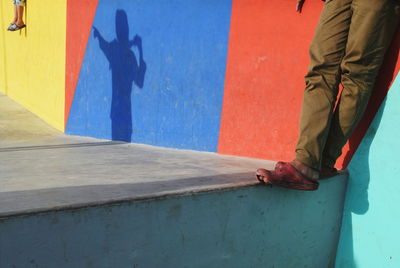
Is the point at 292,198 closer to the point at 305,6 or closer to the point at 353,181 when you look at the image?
the point at 353,181

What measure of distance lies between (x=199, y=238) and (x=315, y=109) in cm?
91

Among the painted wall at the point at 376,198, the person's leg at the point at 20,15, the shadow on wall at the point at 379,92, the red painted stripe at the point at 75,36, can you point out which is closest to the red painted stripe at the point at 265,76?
the shadow on wall at the point at 379,92

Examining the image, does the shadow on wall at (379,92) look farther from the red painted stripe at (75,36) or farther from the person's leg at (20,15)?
the person's leg at (20,15)

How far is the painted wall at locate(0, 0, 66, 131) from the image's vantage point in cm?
455

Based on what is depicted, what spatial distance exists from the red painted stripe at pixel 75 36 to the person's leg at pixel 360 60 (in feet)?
8.63

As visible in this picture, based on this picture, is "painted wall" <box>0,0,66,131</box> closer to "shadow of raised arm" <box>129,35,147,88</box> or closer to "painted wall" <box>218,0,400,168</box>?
"shadow of raised arm" <box>129,35,147,88</box>

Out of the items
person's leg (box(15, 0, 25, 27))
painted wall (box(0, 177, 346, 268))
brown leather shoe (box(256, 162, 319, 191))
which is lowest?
painted wall (box(0, 177, 346, 268))

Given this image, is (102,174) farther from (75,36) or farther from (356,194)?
(75,36)

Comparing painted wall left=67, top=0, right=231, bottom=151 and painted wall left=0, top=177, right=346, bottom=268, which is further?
painted wall left=67, top=0, right=231, bottom=151

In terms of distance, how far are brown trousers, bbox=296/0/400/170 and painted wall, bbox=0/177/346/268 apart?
0.31 meters

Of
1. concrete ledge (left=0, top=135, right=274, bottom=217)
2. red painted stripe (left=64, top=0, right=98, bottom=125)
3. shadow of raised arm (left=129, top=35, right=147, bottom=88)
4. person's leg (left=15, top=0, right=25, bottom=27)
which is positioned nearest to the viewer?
concrete ledge (left=0, top=135, right=274, bottom=217)

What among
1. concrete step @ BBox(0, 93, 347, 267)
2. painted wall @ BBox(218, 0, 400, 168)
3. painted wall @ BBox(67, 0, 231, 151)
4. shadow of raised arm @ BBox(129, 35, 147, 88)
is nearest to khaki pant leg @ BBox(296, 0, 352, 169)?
concrete step @ BBox(0, 93, 347, 267)

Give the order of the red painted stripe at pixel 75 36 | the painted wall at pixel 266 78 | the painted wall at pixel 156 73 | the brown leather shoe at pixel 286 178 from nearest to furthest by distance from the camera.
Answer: the brown leather shoe at pixel 286 178, the painted wall at pixel 266 78, the painted wall at pixel 156 73, the red painted stripe at pixel 75 36

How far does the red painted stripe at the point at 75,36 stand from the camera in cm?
409
